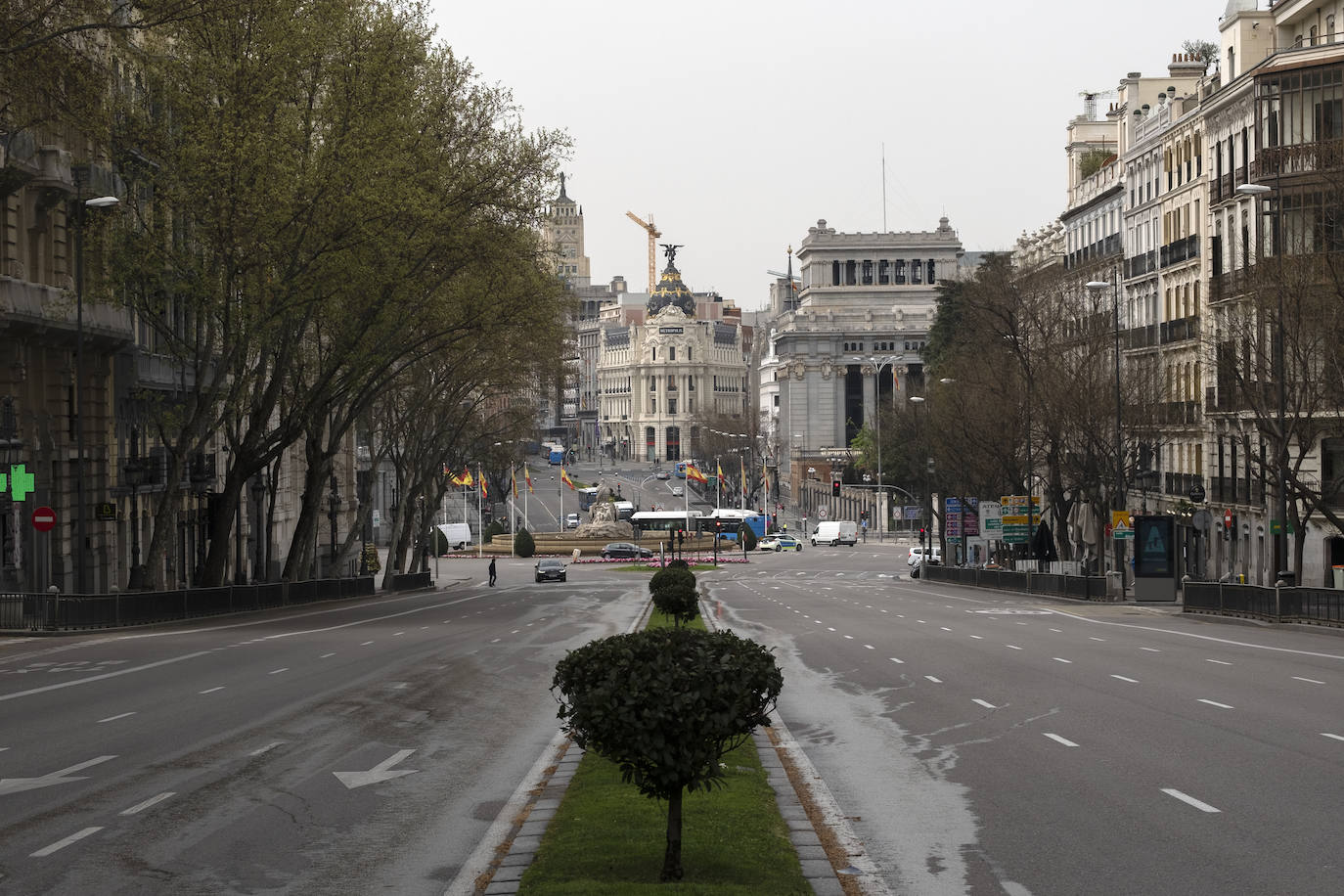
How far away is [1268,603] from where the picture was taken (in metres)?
40.8

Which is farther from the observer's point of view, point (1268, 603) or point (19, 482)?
point (1268, 603)

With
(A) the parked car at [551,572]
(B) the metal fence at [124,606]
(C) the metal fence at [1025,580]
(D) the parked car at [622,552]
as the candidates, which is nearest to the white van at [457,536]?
(D) the parked car at [622,552]

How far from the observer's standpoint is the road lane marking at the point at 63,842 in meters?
12.6

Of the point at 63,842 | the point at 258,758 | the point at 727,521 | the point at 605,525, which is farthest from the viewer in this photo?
the point at 727,521

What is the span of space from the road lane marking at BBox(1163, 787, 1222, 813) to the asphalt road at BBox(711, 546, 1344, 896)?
30mm

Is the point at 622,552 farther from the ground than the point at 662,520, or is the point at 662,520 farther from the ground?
the point at 662,520

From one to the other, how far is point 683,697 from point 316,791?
6680 mm

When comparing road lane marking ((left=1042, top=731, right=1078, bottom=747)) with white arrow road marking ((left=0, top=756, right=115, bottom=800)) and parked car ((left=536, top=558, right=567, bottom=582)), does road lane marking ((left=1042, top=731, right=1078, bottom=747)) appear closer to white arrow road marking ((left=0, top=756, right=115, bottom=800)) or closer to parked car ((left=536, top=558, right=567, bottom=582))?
white arrow road marking ((left=0, top=756, right=115, bottom=800))

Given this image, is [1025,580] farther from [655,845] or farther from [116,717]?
[655,845]

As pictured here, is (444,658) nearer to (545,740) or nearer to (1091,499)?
(545,740)

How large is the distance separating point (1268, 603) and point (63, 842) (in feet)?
108

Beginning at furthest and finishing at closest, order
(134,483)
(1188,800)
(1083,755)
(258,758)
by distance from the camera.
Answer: (134,483), (258,758), (1083,755), (1188,800)

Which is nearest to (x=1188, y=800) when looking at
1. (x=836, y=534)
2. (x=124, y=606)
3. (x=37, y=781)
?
(x=37, y=781)

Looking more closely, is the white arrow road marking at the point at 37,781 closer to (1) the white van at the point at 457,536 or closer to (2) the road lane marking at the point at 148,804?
(2) the road lane marking at the point at 148,804
